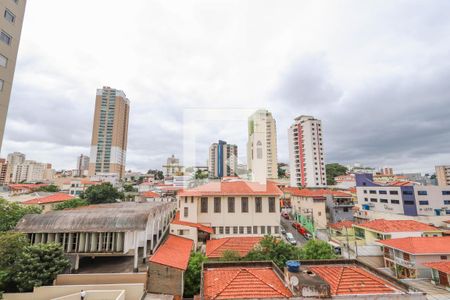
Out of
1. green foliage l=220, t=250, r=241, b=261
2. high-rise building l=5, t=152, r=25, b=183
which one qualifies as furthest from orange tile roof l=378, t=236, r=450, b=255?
high-rise building l=5, t=152, r=25, b=183

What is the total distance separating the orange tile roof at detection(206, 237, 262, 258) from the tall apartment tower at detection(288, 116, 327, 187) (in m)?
48.7

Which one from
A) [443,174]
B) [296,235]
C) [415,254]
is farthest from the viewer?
[443,174]

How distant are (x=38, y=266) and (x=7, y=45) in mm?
14210

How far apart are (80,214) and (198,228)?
956cm

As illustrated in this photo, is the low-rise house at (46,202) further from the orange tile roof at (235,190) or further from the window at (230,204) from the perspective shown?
the window at (230,204)

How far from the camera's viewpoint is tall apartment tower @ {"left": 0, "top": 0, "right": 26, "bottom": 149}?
47.3ft

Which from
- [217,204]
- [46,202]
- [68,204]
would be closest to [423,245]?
[217,204]

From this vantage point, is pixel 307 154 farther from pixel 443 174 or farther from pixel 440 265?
pixel 443 174

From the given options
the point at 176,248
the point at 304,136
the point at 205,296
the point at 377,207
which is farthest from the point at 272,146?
the point at 205,296

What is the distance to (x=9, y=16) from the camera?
48.8 feet

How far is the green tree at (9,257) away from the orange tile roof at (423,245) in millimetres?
26134

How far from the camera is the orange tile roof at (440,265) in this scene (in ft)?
49.0

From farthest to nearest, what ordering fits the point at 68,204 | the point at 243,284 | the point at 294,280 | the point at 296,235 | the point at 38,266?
the point at 68,204
the point at 296,235
the point at 38,266
the point at 243,284
the point at 294,280

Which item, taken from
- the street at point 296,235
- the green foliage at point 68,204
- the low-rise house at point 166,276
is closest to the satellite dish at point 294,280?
the low-rise house at point 166,276
